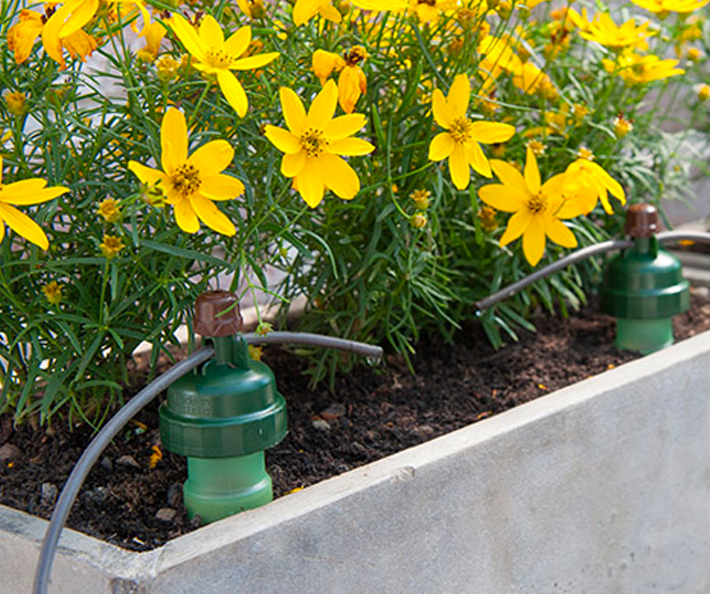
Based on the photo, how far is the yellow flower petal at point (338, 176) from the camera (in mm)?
1105

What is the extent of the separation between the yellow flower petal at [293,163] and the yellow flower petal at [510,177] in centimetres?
42

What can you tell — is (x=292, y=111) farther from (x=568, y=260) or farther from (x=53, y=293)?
(x=568, y=260)

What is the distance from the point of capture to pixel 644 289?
1711 mm

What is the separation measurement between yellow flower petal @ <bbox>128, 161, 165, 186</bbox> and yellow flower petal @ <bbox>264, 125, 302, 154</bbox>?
12cm

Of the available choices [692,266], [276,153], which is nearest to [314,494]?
[276,153]

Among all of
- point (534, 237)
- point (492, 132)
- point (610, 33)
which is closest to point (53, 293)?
point (492, 132)

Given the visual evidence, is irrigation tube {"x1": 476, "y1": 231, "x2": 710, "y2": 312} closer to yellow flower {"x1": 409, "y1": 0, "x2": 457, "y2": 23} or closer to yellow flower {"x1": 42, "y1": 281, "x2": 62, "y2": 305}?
yellow flower {"x1": 409, "y1": 0, "x2": 457, "y2": 23}

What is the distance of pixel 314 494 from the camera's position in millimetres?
1126

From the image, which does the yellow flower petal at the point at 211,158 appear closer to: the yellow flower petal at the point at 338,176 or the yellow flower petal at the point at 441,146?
the yellow flower petal at the point at 338,176

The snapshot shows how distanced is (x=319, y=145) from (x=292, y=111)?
0.04 meters

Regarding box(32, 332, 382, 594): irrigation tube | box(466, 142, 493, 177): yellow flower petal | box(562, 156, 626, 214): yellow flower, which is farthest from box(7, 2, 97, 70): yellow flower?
box(562, 156, 626, 214): yellow flower

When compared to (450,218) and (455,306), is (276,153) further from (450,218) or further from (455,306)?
(455,306)

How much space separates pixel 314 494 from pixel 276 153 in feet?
1.37

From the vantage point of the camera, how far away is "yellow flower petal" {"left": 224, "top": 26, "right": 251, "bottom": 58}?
3.43ft
